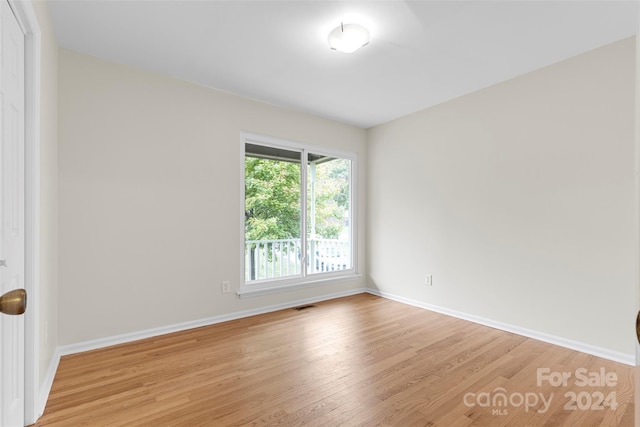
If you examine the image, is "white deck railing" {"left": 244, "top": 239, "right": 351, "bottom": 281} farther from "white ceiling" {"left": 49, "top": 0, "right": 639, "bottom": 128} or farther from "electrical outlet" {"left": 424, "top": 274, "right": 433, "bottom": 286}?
"white ceiling" {"left": 49, "top": 0, "right": 639, "bottom": 128}

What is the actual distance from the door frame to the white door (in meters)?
0.05

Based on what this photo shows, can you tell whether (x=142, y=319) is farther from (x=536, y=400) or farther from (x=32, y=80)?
(x=536, y=400)

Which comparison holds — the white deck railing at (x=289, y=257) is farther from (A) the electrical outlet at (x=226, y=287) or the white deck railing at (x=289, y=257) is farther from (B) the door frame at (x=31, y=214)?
(B) the door frame at (x=31, y=214)

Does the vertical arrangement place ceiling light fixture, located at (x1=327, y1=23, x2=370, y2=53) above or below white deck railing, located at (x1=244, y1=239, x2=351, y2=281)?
above

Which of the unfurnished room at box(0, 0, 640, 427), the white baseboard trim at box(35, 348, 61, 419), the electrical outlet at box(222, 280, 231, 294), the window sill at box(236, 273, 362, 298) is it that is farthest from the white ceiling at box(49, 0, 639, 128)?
the white baseboard trim at box(35, 348, 61, 419)

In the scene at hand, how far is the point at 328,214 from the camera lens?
4.39m

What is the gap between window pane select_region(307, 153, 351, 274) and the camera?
4.25 m

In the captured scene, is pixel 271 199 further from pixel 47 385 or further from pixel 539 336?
pixel 539 336

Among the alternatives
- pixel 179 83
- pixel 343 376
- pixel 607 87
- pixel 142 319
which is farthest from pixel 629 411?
pixel 179 83

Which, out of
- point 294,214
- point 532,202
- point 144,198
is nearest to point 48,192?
point 144,198

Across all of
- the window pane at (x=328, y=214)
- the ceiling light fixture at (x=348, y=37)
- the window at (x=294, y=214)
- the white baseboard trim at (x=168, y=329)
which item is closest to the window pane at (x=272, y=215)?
the window at (x=294, y=214)

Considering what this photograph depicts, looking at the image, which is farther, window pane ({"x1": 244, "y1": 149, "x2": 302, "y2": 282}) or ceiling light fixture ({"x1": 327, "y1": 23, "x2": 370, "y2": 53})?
window pane ({"x1": 244, "y1": 149, "x2": 302, "y2": 282})

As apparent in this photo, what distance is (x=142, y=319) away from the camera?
2.82 meters

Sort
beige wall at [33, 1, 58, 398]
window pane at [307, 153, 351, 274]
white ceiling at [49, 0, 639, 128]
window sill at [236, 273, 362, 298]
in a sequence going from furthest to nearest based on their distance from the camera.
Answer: window pane at [307, 153, 351, 274] < window sill at [236, 273, 362, 298] < white ceiling at [49, 0, 639, 128] < beige wall at [33, 1, 58, 398]
